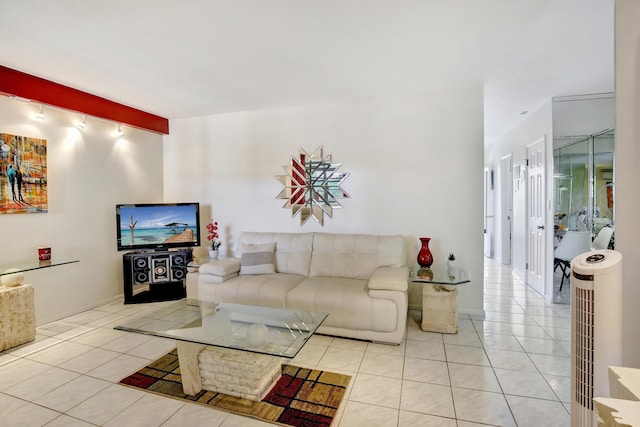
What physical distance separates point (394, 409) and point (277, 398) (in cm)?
76

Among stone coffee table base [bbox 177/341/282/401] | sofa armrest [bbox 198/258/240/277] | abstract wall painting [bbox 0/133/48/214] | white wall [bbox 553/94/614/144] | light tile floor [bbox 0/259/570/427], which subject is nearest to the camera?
light tile floor [bbox 0/259/570/427]

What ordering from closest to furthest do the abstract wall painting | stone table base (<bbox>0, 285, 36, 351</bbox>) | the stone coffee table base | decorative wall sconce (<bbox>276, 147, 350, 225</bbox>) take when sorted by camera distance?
the stone coffee table base < stone table base (<bbox>0, 285, 36, 351</bbox>) < the abstract wall painting < decorative wall sconce (<bbox>276, 147, 350, 225</bbox>)

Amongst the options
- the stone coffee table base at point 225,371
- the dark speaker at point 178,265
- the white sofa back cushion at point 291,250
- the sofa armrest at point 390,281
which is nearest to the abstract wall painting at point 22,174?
Result: the dark speaker at point 178,265

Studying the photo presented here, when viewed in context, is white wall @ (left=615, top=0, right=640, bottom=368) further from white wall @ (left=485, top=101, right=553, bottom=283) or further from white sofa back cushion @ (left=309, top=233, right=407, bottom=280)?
white wall @ (left=485, top=101, right=553, bottom=283)

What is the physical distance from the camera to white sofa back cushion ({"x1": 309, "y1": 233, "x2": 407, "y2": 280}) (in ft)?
10.7

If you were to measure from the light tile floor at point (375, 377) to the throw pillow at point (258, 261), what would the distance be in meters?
1.03

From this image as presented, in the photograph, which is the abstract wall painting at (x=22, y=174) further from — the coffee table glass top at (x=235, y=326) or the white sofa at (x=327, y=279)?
the coffee table glass top at (x=235, y=326)

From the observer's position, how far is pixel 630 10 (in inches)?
56.7

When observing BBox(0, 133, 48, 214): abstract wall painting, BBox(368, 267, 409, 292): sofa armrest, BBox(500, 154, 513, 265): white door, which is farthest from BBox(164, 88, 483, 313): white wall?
BBox(500, 154, 513, 265): white door

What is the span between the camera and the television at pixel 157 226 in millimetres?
3871

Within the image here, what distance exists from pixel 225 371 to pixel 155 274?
2.54m

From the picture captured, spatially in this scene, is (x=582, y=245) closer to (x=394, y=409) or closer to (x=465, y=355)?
(x=465, y=355)

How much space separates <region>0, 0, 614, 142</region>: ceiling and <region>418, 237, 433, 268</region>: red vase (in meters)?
1.73

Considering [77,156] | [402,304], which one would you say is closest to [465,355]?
[402,304]
